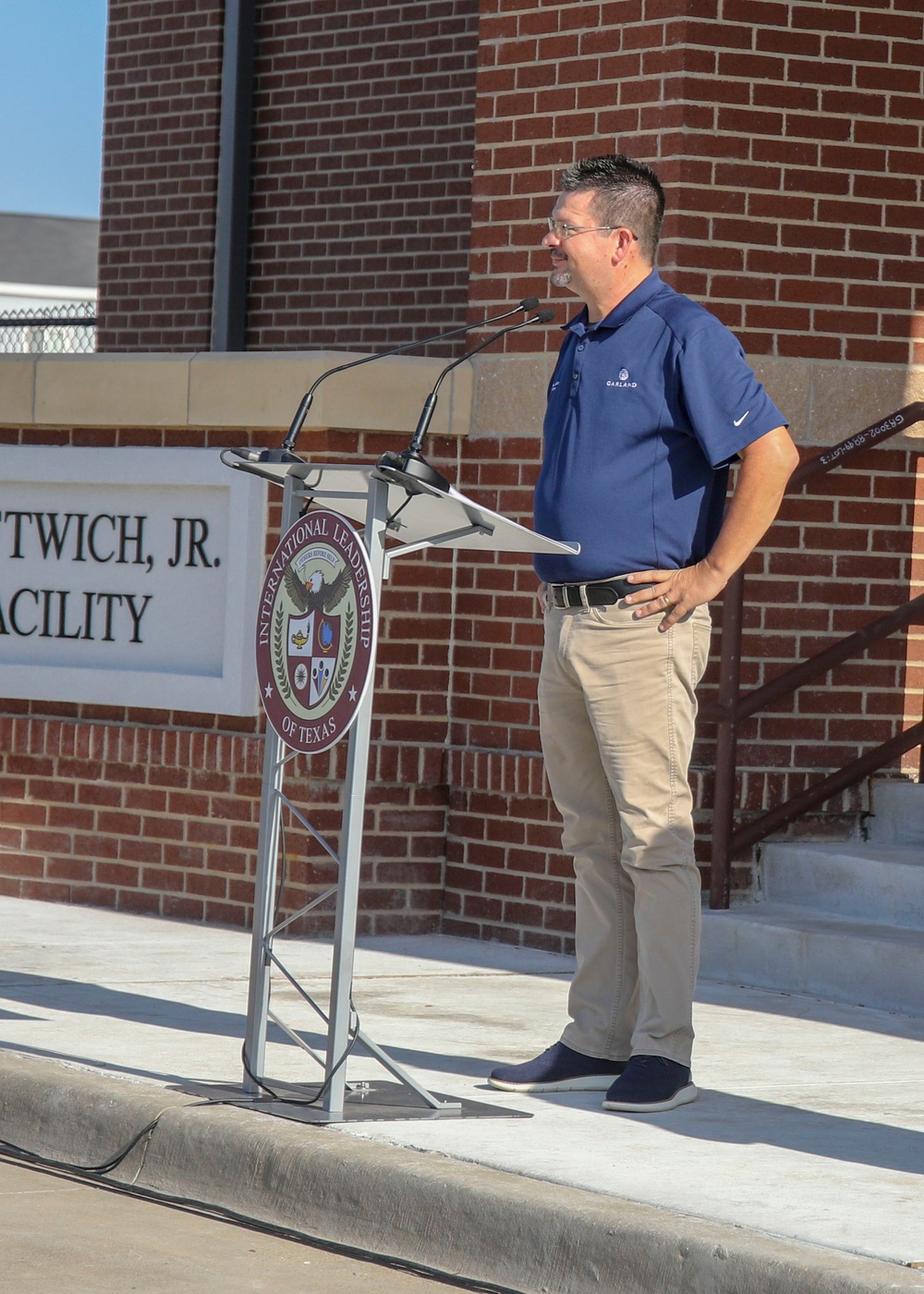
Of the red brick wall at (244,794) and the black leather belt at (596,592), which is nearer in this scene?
the black leather belt at (596,592)

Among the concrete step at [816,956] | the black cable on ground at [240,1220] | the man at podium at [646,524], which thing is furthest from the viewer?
the concrete step at [816,956]

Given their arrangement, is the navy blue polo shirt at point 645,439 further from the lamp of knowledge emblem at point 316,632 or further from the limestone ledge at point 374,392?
the limestone ledge at point 374,392

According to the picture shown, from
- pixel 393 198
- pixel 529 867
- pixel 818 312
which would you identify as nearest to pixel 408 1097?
pixel 529 867

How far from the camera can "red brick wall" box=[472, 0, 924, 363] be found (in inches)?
286

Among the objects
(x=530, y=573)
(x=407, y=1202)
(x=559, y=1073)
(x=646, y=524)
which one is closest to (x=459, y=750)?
(x=530, y=573)

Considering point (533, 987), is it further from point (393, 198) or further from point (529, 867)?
point (393, 198)

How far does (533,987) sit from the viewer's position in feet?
22.3

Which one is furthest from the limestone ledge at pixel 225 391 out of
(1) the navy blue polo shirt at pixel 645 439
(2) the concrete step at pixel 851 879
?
(1) the navy blue polo shirt at pixel 645 439

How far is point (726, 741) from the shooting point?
7.07 m

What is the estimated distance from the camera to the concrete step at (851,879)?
22.5ft

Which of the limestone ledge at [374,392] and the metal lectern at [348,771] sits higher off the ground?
the limestone ledge at [374,392]

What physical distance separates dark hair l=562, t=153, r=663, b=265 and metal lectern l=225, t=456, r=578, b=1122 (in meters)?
0.78

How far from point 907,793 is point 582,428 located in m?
2.70

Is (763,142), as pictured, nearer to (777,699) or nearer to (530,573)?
(530,573)
